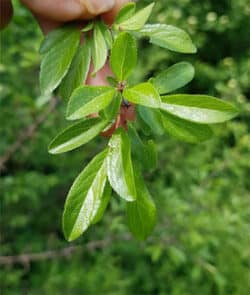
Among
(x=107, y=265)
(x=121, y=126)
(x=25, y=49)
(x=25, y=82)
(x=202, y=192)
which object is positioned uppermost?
(x=121, y=126)

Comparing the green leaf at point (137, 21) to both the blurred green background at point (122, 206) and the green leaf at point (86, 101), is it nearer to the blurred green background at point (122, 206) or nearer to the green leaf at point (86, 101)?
the green leaf at point (86, 101)

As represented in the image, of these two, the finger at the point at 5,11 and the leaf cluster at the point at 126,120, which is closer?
the leaf cluster at the point at 126,120

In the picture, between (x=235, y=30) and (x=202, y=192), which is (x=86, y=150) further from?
(x=235, y=30)

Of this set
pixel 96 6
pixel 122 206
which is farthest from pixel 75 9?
pixel 122 206

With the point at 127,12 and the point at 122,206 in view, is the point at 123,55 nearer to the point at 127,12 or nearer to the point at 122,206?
the point at 127,12

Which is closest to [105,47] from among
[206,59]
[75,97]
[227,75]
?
[75,97]

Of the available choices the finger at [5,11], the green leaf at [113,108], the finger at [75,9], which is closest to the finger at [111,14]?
the finger at [75,9]
